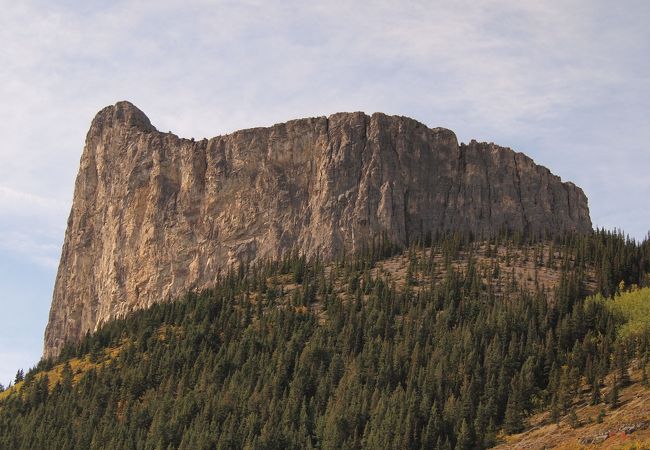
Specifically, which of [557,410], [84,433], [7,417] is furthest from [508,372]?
[7,417]

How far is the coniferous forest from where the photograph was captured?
146m

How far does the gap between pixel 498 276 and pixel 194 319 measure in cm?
4900

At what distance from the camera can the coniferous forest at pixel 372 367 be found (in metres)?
146

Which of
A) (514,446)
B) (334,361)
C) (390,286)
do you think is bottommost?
(514,446)

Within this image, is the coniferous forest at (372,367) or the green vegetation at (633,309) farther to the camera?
the green vegetation at (633,309)

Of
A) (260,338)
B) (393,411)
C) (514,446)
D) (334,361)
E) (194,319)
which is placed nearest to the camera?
(514,446)

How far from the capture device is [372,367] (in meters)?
162

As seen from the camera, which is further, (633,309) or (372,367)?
(633,309)

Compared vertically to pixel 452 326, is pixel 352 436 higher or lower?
lower

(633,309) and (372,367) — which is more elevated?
(633,309)

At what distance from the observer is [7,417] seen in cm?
18812

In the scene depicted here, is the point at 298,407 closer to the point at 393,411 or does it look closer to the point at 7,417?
the point at 393,411

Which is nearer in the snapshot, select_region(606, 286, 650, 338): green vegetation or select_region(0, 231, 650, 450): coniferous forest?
select_region(0, 231, 650, 450): coniferous forest

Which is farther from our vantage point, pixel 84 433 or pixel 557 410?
pixel 84 433
